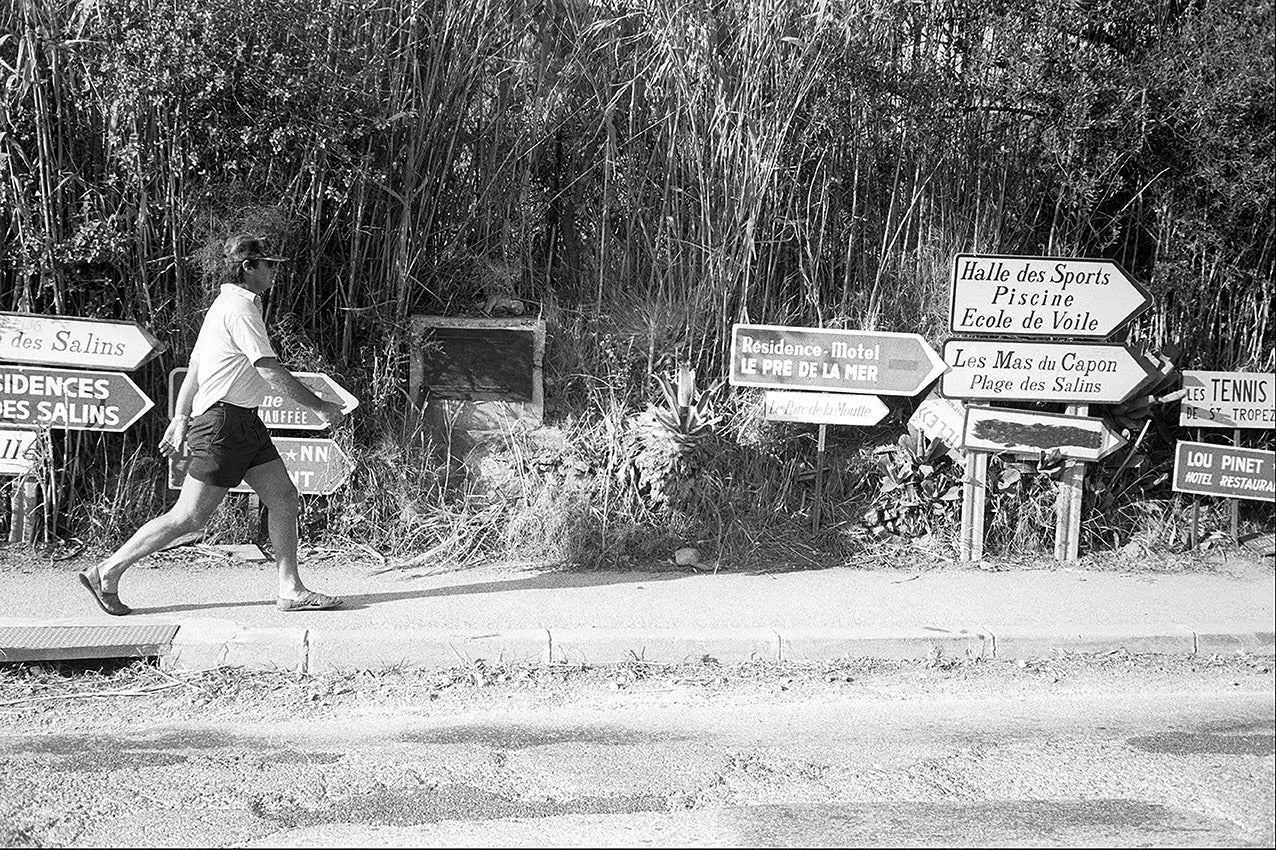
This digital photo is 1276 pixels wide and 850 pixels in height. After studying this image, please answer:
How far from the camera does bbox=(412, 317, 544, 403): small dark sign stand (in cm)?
702

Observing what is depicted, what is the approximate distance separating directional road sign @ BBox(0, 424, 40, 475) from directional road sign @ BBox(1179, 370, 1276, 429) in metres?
6.72

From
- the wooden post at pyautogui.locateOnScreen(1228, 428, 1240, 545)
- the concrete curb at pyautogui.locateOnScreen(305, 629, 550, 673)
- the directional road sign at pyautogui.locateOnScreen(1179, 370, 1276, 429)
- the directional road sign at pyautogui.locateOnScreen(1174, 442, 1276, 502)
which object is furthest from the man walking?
the wooden post at pyautogui.locateOnScreen(1228, 428, 1240, 545)

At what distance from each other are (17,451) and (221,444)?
1932 mm

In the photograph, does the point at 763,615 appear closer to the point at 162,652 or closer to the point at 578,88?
the point at 162,652

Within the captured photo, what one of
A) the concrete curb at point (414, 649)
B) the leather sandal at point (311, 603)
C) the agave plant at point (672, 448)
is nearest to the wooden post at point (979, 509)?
the agave plant at point (672, 448)

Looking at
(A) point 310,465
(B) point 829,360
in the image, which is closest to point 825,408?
(B) point 829,360

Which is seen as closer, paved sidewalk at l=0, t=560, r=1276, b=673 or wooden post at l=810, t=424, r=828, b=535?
paved sidewalk at l=0, t=560, r=1276, b=673

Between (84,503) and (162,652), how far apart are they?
76.8 inches

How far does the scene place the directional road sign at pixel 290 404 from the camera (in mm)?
6543

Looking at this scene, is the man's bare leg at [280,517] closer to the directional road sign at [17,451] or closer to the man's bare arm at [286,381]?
the man's bare arm at [286,381]

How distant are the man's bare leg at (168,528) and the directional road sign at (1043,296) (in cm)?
416

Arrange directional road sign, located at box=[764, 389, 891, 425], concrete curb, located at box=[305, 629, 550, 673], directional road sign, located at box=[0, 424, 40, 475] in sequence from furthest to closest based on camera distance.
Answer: directional road sign, located at box=[764, 389, 891, 425], directional road sign, located at box=[0, 424, 40, 475], concrete curb, located at box=[305, 629, 550, 673]

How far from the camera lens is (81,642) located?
5.06 m

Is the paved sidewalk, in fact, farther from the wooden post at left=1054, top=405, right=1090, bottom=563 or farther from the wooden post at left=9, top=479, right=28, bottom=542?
the wooden post at left=9, top=479, right=28, bottom=542
